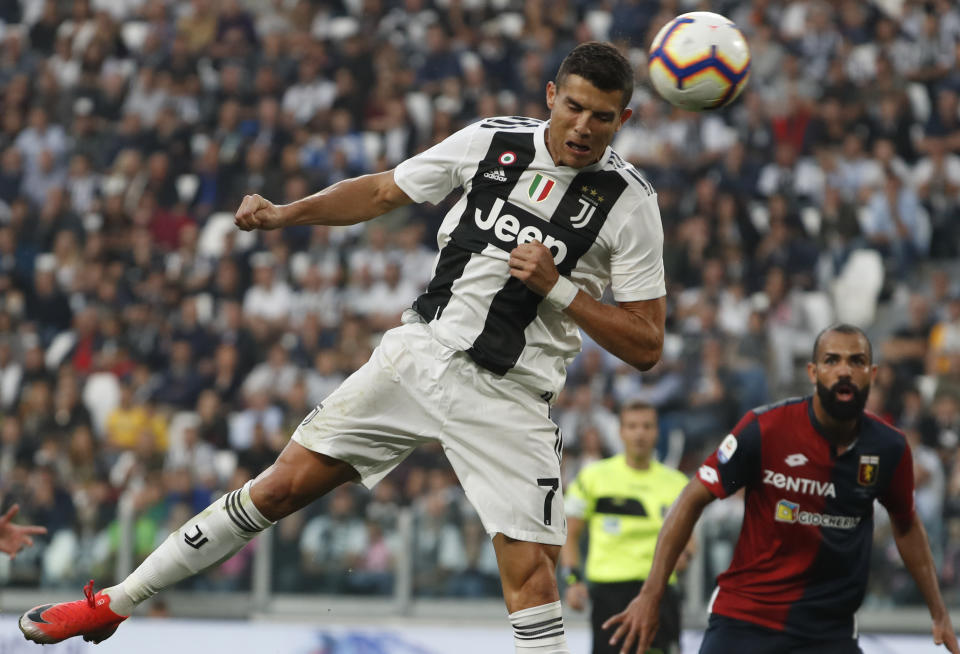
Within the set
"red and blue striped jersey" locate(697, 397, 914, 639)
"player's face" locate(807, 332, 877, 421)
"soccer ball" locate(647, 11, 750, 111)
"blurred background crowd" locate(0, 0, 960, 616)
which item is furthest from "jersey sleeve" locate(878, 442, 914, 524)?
"blurred background crowd" locate(0, 0, 960, 616)

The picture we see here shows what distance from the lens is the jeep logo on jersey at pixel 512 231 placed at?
5137 millimetres

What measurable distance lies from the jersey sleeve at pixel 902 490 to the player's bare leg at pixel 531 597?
1.54 m

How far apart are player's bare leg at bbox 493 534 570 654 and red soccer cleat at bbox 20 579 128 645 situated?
5.18ft

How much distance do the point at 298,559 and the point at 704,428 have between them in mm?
3578

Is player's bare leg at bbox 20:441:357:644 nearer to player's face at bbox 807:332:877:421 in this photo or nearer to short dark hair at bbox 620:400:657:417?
player's face at bbox 807:332:877:421

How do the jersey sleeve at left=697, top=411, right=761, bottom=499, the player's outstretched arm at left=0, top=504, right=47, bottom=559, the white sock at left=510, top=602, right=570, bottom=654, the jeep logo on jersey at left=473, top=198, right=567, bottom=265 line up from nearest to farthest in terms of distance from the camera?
the white sock at left=510, top=602, right=570, bottom=654 → the jeep logo on jersey at left=473, top=198, right=567, bottom=265 → the jersey sleeve at left=697, top=411, right=761, bottom=499 → the player's outstretched arm at left=0, top=504, right=47, bottom=559

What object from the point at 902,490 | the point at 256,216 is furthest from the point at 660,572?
the point at 256,216

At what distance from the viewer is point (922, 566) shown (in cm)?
569

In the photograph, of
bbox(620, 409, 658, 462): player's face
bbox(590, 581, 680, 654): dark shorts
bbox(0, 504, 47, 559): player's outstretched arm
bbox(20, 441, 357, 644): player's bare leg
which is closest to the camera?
bbox(20, 441, 357, 644): player's bare leg

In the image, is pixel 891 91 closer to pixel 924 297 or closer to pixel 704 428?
pixel 924 297

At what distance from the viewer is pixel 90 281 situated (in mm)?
14812

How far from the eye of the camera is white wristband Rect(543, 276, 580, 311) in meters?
4.91

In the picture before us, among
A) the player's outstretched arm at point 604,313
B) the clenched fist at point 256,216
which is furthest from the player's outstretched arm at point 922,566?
the clenched fist at point 256,216

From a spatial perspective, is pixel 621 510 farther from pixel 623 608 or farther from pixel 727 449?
pixel 727 449
